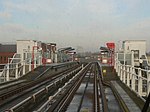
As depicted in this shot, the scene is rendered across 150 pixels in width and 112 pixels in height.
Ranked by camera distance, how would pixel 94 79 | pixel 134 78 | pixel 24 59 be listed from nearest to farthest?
Result: pixel 134 78
pixel 94 79
pixel 24 59

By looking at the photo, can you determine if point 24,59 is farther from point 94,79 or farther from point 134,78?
point 134,78

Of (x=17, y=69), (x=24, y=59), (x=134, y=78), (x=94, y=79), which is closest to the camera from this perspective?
(x=134, y=78)

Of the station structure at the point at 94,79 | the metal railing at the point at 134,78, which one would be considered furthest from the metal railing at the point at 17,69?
the metal railing at the point at 134,78

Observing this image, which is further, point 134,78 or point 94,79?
point 94,79

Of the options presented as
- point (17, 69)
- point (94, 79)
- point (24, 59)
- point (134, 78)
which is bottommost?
point (94, 79)

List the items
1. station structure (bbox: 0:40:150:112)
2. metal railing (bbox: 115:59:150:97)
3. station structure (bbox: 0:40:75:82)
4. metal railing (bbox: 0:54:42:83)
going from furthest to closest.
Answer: station structure (bbox: 0:40:75:82), metal railing (bbox: 0:54:42:83), metal railing (bbox: 115:59:150:97), station structure (bbox: 0:40:150:112)

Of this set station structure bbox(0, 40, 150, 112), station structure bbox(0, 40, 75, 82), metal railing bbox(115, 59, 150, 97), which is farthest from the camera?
station structure bbox(0, 40, 75, 82)

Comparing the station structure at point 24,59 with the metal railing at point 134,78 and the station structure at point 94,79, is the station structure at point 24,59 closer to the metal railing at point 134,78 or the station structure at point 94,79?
the station structure at point 94,79

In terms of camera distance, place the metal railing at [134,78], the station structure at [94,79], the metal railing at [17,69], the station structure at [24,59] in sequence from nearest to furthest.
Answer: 1. the station structure at [94,79]
2. the metal railing at [134,78]
3. the metal railing at [17,69]
4. the station structure at [24,59]

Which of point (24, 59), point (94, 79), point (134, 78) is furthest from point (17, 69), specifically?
point (134, 78)

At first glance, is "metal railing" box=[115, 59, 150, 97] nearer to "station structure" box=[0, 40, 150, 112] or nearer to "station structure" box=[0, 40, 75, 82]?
"station structure" box=[0, 40, 150, 112]

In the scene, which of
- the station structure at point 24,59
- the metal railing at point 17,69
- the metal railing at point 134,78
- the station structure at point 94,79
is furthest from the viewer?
the station structure at point 24,59

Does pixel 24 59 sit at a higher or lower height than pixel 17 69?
higher

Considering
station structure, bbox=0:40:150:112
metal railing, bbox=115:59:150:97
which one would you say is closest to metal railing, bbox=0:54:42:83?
station structure, bbox=0:40:150:112
